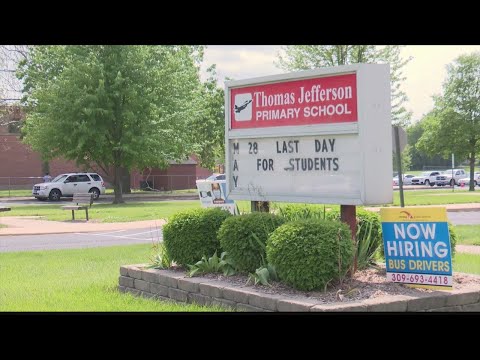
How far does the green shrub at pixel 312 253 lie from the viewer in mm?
6160

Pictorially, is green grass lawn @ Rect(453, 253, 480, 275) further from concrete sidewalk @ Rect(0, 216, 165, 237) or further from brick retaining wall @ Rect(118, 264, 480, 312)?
concrete sidewalk @ Rect(0, 216, 165, 237)

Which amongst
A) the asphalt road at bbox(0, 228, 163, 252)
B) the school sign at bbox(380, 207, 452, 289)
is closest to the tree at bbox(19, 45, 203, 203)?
the asphalt road at bbox(0, 228, 163, 252)

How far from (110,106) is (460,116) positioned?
28.0 metres

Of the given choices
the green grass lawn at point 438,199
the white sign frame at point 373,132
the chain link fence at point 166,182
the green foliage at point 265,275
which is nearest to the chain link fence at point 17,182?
the chain link fence at point 166,182

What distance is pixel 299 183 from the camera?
294 inches

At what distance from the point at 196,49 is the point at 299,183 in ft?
158

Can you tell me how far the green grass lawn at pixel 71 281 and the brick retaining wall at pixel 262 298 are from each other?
182mm

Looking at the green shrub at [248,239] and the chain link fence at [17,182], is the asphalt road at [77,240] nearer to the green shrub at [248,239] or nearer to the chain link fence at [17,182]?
the green shrub at [248,239]

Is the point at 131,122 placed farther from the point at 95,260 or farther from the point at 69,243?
the point at 95,260

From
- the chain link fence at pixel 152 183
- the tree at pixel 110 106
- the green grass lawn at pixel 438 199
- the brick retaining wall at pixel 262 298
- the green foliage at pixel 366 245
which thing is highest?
the tree at pixel 110 106

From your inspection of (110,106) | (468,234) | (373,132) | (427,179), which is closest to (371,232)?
(373,132)

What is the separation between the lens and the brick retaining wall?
5780 mm

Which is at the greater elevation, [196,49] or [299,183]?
[196,49]

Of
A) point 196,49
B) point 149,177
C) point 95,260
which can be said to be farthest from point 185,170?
point 95,260
